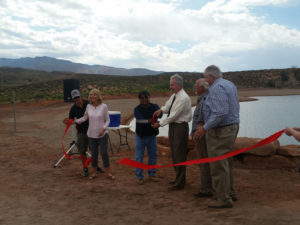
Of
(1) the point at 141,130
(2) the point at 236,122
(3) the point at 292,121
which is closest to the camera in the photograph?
(2) the point at 236,122

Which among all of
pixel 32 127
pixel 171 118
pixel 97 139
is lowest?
pixel 32 127

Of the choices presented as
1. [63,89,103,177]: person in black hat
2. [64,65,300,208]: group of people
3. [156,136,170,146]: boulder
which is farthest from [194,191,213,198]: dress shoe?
[156,136,170,146]: boulder

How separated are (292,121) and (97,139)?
34.3 ft

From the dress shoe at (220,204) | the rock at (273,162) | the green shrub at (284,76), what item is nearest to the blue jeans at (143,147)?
the dress shoe at (220,204)

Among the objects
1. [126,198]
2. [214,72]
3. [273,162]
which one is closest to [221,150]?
[214,72]

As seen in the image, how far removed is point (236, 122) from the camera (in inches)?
154

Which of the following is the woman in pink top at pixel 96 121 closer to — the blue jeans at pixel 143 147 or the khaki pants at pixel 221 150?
the blue jeans at pixel 143 147

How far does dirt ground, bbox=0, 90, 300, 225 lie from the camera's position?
378 cm

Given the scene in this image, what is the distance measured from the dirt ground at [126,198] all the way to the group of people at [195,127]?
262 millimetres

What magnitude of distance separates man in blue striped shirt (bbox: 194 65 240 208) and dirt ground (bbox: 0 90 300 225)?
30cm

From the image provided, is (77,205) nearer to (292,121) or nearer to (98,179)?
(98,179)

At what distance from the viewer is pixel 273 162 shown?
6273mm

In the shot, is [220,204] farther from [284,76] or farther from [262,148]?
[284,76]

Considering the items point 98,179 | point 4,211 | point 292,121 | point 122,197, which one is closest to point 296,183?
point 122,197
